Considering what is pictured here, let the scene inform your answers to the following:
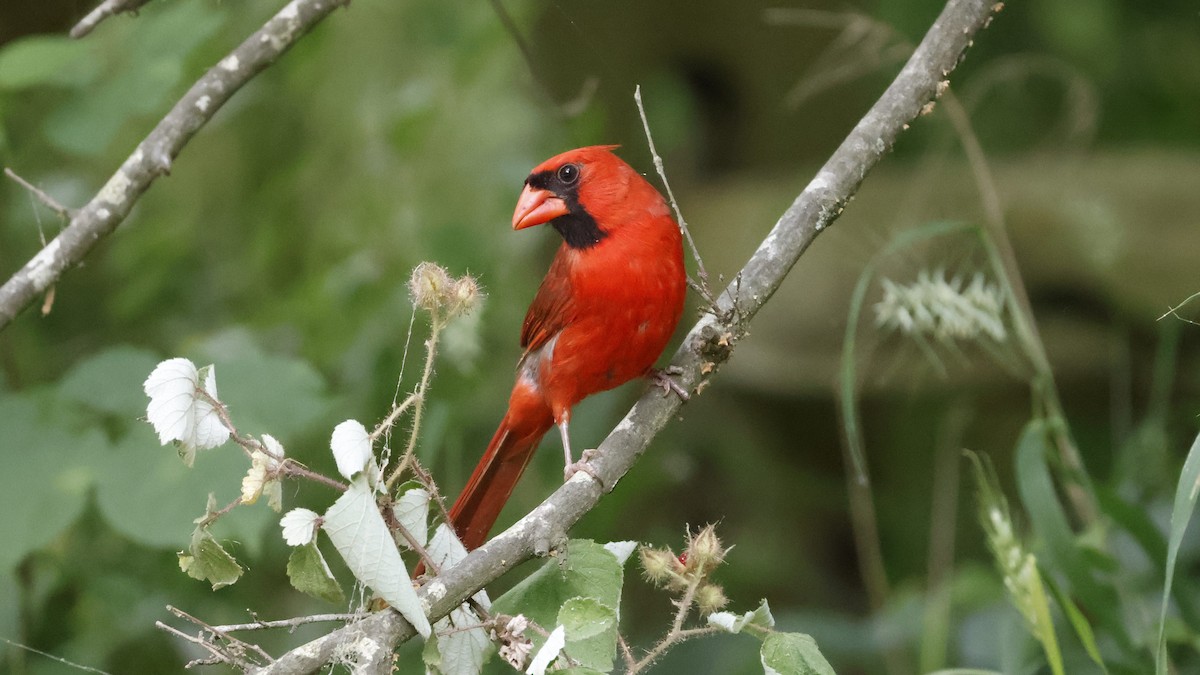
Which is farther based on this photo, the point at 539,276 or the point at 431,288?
the point at 539,276

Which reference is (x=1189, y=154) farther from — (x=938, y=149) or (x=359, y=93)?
(x=359, y=93)

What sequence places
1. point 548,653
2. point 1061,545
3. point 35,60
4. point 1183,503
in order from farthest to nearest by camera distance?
point 35,60 → point 1061,545 → point 1183,503 → point 548,653

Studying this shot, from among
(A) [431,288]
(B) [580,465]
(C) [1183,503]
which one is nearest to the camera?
(A) [431,288]

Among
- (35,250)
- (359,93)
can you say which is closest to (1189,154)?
(359,93)

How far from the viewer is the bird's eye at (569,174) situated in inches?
96.0

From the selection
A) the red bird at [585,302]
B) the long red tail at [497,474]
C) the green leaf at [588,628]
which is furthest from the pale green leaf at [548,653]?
the red bird at [585,302]

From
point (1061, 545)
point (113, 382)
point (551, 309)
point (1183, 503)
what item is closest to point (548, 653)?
point (1183, 503)

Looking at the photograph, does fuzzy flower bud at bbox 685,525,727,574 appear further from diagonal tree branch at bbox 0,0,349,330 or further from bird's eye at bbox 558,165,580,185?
bird's eye at bbox 558,165,580,185

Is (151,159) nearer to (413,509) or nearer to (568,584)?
(413,509)

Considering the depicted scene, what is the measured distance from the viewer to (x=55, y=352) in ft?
11.1

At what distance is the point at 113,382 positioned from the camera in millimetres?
2484

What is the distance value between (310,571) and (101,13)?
100 cm

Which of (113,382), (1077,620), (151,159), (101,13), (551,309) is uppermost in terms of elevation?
(101,13)

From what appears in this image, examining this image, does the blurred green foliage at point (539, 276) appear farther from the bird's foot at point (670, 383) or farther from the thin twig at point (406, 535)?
the thin twig at point (406, 535)
